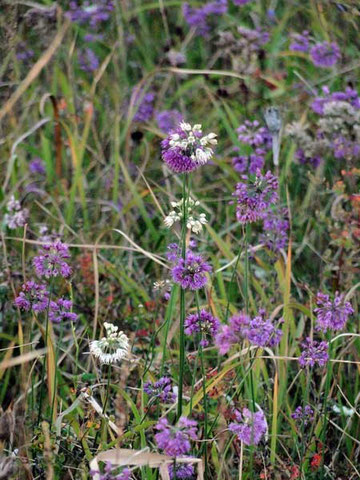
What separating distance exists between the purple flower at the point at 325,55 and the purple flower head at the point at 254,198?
6.47 ft

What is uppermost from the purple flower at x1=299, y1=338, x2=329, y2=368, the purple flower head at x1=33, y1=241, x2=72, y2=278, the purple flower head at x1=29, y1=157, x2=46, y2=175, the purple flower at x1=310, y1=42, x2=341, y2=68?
the purple flower at x1=310, y1=42, x2=341, y2=68

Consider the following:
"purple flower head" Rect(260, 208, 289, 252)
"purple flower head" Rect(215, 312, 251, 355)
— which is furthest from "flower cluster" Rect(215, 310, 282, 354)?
"purple flower head" Rect(260, 208, 289, 252)

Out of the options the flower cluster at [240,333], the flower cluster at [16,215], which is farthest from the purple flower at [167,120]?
the flower cluster at [240,333]

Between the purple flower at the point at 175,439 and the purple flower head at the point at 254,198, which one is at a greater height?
the purple flower head at the point at 254,198

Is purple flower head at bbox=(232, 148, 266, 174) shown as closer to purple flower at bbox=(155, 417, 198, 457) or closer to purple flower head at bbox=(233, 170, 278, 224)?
purple flower head at bbox=(233, 170, 278, 224)

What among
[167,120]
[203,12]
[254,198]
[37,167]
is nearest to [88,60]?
[203,12]

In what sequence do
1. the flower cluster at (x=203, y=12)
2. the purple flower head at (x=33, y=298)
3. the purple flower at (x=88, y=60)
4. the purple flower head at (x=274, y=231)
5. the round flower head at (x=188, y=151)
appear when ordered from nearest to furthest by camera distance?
the round flower head at (x=188, y=151), the purple flower head at (x=33, y=298), the purple flower head at (x=274, y=231), the purple flower at (x=88, y=60), the flower cluster at (x=203, y=12)

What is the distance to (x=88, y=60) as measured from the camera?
4.24 meters

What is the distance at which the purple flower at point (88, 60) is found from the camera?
4.09 m

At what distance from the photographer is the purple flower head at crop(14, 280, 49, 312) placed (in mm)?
1795

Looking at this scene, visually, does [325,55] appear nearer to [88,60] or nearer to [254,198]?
[88,60]

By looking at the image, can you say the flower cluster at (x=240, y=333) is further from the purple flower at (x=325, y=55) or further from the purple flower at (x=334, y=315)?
the purple flower at (x=325, y=55)

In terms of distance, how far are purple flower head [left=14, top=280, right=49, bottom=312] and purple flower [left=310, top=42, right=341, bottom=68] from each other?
2.17 meters

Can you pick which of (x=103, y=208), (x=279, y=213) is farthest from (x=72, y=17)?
(x=279, y=213)
